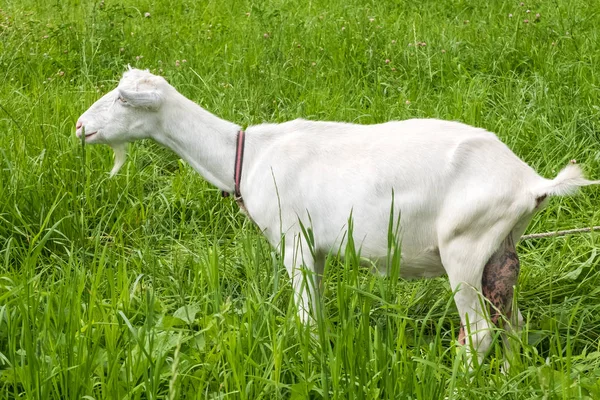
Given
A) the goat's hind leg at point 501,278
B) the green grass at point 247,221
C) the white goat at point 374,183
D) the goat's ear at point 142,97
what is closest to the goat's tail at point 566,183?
the white goat at point 374,183

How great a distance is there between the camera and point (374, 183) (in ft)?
11.3

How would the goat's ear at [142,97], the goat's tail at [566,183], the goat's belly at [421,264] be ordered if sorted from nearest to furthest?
the goat's tail at [566,183] → the goat's belly at [421,264] → the goat's ear at [142,97]

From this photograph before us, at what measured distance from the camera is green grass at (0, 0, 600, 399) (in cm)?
268

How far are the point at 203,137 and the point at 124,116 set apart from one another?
1.14ft

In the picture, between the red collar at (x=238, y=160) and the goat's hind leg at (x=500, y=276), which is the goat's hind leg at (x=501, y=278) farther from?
the red collar at (x=238, y=160)

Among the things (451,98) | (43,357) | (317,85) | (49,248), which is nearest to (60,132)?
(49,248)

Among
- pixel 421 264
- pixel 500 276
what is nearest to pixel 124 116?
pixel 421 264

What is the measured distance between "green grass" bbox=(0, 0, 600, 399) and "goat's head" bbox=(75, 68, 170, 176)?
42cm

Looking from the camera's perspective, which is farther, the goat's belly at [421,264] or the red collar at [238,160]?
the red collar at [238,160]

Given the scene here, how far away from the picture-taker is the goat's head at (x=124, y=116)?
3850mm

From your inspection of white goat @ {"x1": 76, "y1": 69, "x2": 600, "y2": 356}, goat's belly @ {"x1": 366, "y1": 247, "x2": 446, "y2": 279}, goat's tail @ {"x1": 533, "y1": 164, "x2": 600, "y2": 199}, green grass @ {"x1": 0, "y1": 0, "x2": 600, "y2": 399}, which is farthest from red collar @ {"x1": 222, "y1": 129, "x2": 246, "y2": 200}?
goat's tail @ {"x1": 533, "y1": 164, "x2": 600, "y2": 199}

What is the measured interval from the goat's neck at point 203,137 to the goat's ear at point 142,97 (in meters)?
0.07

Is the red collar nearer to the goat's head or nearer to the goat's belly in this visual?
the goat's head

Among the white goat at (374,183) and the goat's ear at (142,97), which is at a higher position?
the goat's ear at (142,97)
